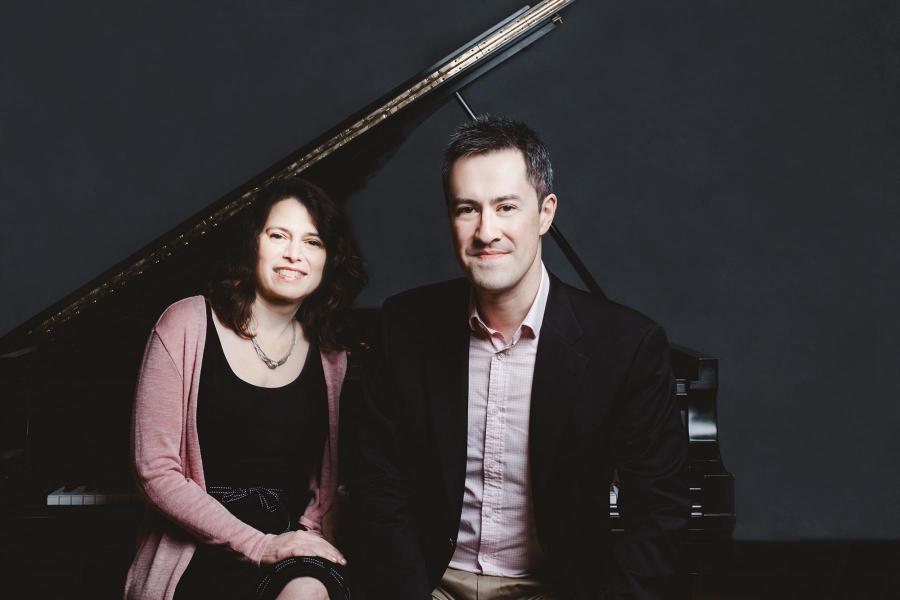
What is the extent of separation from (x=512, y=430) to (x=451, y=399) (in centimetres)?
14

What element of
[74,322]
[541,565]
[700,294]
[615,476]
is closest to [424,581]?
[541,565]

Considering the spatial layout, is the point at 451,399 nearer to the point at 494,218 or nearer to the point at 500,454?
the point at 500,454

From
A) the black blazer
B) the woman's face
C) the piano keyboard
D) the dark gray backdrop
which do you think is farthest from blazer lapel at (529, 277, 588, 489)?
the dark gray backdrop

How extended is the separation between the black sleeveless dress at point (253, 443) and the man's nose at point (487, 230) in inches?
23.2

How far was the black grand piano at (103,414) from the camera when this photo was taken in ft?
6.72

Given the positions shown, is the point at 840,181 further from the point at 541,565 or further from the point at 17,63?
the point at 17,63

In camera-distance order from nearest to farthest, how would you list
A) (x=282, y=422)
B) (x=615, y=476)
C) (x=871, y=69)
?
(x=282, y=422) → (x=615, y=476) → (x=871, y=69)

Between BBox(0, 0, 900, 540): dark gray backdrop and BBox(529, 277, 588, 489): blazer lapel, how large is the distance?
2256mm

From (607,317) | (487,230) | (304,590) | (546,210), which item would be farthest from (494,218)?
(304,590)

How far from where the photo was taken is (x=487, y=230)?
1570 millimetres

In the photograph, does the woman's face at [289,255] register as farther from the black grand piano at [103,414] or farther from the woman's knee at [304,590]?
the woman's knee at [304,590]

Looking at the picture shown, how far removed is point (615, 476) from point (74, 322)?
4.99 feet

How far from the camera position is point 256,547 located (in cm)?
166

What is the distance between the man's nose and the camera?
61.8 inches
